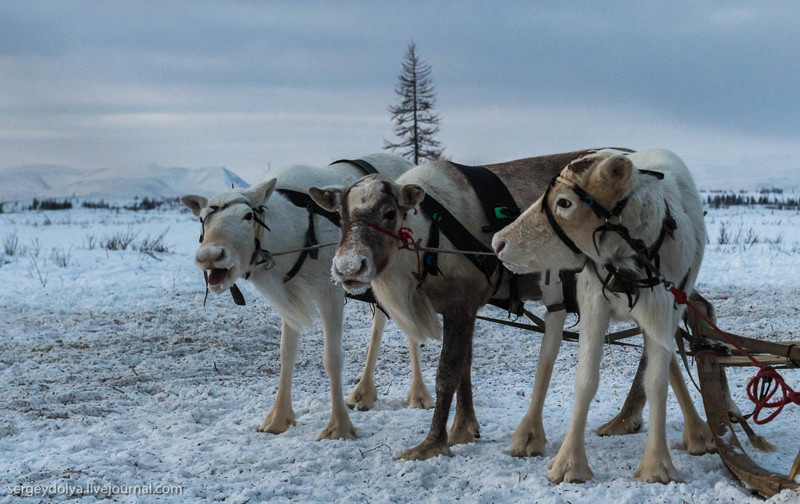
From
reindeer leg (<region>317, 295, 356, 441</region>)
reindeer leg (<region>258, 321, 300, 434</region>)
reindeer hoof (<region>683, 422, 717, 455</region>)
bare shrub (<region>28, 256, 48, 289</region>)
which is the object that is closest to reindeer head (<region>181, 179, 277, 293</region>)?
reindeer leg (<region>317, 295, 356, 441</region>)

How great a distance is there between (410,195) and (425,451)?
1.84 meters

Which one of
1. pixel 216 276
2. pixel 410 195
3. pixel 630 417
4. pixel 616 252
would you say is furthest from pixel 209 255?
pixel 630 417

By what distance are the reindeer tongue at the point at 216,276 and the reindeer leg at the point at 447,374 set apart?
1680mm

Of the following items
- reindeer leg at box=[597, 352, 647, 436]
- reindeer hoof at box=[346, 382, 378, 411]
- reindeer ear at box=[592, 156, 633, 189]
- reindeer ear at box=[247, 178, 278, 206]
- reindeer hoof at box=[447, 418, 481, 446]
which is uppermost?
reindeer ear at box=[592, 156, 633, 189]

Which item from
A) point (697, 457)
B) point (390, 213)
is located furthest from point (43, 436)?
point (697, 457)

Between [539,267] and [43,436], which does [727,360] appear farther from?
[43,436]

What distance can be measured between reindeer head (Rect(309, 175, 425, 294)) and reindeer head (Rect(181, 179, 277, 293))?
2.55ft

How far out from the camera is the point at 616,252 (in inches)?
172

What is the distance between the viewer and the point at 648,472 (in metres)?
4.65

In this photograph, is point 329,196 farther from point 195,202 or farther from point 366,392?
point 366,392

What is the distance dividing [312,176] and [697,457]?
151 inches

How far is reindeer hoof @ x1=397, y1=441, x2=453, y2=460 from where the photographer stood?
17.3 feet

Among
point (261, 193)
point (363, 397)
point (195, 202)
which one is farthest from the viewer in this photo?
point (363, 397)

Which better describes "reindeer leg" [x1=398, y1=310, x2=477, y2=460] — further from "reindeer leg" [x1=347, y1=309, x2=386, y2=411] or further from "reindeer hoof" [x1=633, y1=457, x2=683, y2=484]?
"reindeer leg" [x1=347, y1=309, x2=386, y2=411]
